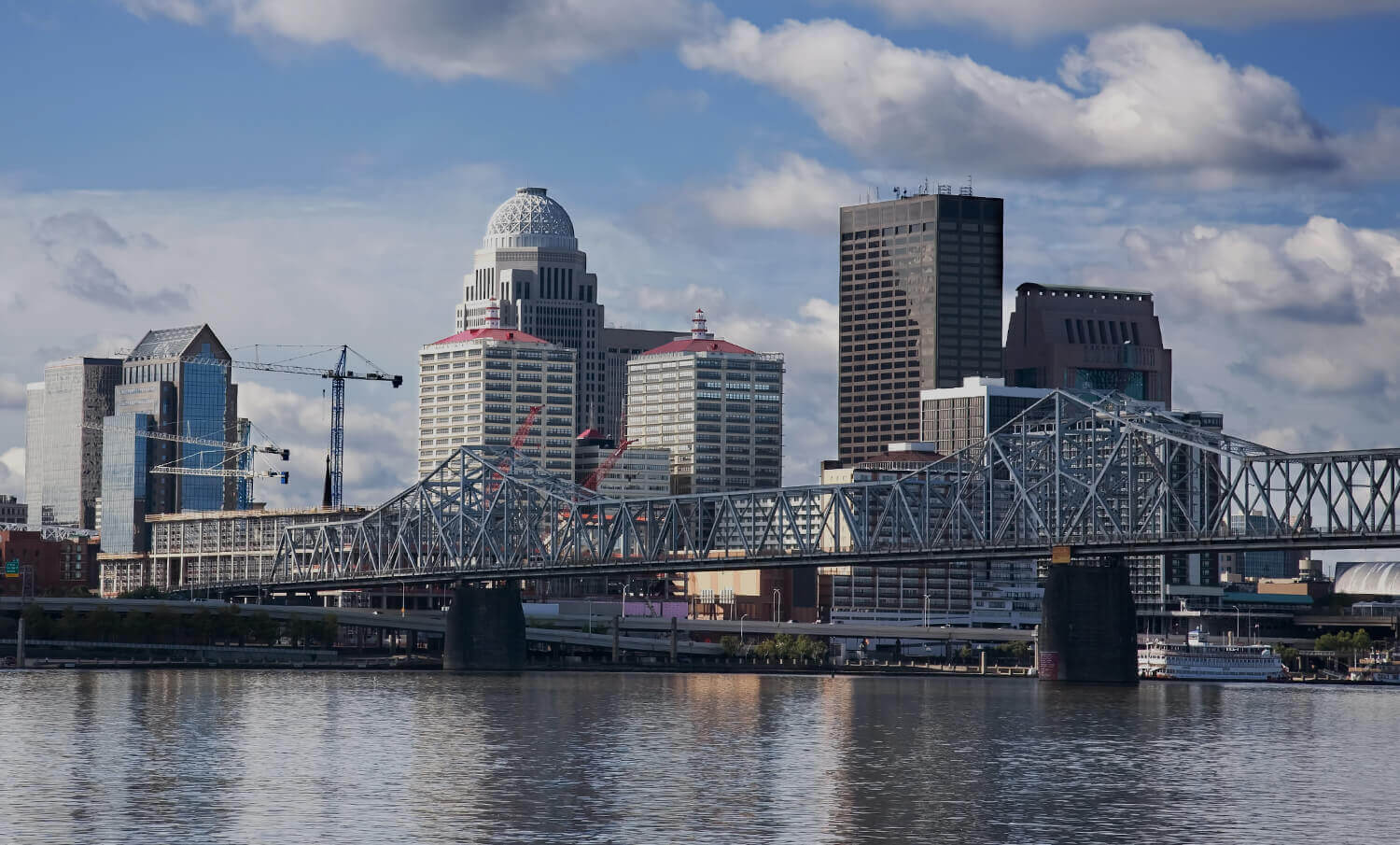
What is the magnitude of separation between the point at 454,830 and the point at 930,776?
2639 centimetres

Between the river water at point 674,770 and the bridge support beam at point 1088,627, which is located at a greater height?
the bridge support beam at point 1088,627

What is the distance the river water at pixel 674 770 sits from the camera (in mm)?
71562

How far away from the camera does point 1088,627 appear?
595 ft

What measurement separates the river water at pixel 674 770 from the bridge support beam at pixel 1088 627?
2552 centimetres

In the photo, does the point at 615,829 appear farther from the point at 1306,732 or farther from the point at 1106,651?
the point at 1106,651

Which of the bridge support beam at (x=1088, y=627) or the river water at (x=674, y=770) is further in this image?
the bridge support beam at (x=1088, y=627)

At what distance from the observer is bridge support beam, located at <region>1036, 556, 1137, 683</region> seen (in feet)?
596

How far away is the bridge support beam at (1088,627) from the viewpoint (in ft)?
596

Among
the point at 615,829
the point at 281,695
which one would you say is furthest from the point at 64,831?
the point at 281,695

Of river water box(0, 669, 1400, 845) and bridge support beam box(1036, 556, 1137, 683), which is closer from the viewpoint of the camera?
river water box(0, 669, 1400, 845)

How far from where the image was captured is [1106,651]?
181875 mm

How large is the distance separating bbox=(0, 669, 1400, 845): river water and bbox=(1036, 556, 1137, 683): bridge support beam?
25.5 m

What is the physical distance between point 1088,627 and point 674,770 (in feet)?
314

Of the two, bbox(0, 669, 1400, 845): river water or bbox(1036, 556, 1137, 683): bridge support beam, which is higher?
bbox(1036, 556, 1137, 683): bridge support beam
